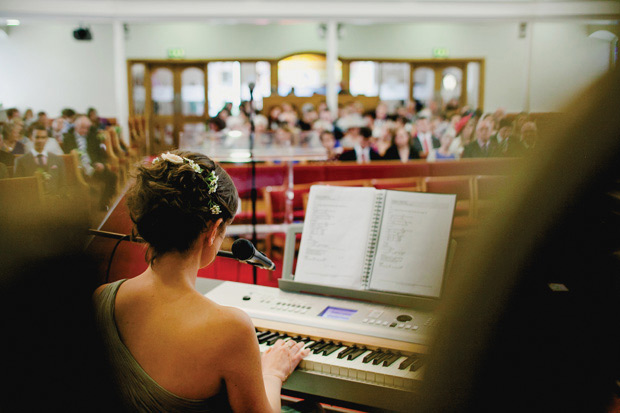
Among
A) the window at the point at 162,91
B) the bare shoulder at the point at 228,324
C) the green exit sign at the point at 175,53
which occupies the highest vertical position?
the green exit sign at the point at 175,53

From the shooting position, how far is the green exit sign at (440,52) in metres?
14.4

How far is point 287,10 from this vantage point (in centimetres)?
1062

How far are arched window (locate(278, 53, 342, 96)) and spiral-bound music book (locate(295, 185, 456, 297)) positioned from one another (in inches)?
491

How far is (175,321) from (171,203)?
0.28m

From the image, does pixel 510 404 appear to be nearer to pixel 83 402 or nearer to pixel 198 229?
pixel 83 402

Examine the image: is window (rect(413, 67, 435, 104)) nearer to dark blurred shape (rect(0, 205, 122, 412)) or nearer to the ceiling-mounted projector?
the ceiling-mounted projector

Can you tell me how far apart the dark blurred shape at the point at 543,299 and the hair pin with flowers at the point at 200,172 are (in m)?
1.15

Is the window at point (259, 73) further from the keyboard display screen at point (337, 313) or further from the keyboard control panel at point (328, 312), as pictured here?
the keyboard display screen at point (337, 313)

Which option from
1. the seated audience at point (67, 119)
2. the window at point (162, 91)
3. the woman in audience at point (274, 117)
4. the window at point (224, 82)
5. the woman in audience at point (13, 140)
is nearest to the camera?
the woman in audience at point (13, 140)

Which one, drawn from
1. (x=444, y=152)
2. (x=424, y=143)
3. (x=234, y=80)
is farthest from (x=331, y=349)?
(x=234, y=80)

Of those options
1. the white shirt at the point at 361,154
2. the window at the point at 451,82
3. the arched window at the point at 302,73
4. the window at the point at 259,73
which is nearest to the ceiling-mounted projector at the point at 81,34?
the window at the point at 259,73

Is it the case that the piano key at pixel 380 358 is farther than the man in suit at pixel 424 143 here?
No

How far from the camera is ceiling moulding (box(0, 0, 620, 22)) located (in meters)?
10.4

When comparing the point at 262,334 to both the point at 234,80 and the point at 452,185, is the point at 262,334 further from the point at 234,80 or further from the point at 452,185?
the point at 234,80
